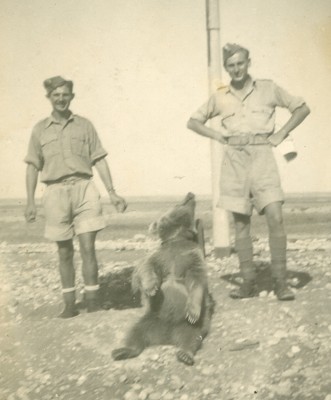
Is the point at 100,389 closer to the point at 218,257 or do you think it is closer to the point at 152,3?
the point at 218,257

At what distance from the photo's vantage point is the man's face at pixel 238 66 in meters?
3.38

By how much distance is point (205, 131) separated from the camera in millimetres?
3541

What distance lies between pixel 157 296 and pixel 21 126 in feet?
5.91

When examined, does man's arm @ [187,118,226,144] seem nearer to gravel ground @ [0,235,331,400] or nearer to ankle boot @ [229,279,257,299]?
ankle boot @ [229,279,257,299]

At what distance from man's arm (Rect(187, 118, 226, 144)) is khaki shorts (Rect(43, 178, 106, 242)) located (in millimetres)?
840

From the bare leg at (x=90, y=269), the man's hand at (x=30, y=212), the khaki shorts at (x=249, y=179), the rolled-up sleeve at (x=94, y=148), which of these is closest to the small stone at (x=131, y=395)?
the bare leg at (x=90, y=269)

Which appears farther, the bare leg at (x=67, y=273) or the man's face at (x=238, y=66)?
the bare leg at (x=67, y=273)

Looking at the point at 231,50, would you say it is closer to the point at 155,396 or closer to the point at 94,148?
the point at 94,148

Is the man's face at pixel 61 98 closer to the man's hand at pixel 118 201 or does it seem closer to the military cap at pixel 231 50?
the man's hand at pixel 118 201

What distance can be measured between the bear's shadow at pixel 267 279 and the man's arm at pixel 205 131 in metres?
1.15

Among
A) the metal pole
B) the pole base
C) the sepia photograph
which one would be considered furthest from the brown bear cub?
the pole base

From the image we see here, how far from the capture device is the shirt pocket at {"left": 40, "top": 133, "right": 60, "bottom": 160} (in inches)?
141

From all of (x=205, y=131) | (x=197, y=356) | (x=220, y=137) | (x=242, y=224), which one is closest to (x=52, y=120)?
(x=205, y=131)

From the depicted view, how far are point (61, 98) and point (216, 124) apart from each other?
170 cm
